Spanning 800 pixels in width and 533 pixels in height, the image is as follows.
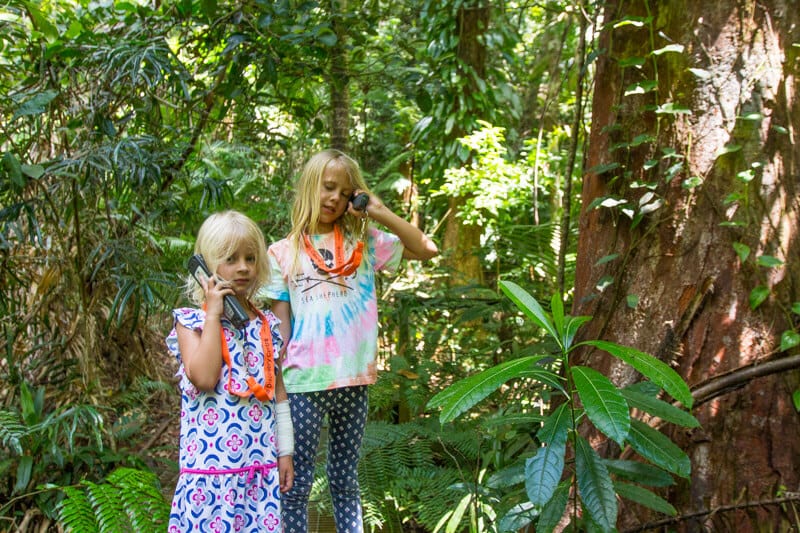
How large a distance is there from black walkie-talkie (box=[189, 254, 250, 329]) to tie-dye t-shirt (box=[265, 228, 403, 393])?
457mm

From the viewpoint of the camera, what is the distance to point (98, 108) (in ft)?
11.5

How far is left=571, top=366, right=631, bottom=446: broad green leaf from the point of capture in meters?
1.52

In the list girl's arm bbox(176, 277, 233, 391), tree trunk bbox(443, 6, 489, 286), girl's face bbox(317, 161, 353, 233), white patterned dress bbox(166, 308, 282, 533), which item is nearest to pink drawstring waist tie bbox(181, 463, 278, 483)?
white patterned dress bbox(166, 308, 282, 533)

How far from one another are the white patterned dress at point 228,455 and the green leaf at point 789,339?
1.56 m

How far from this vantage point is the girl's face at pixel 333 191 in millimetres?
2785

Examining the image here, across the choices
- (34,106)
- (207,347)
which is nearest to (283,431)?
(207,347)

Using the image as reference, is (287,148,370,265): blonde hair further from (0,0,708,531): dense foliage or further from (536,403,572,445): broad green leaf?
(536,403,572,445): broad green leaf

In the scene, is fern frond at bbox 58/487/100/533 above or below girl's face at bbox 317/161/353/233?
below

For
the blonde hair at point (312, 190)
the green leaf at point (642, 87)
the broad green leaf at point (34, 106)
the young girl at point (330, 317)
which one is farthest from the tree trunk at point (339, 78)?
the green leaf at point (642, 87)

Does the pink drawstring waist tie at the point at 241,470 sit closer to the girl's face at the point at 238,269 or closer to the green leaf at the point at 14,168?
the girl's face at the point at 238,269

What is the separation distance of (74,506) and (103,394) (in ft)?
4.87

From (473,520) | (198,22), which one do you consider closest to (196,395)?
(473,520)

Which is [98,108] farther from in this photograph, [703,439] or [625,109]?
[703,439]

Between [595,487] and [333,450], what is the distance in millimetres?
1280
